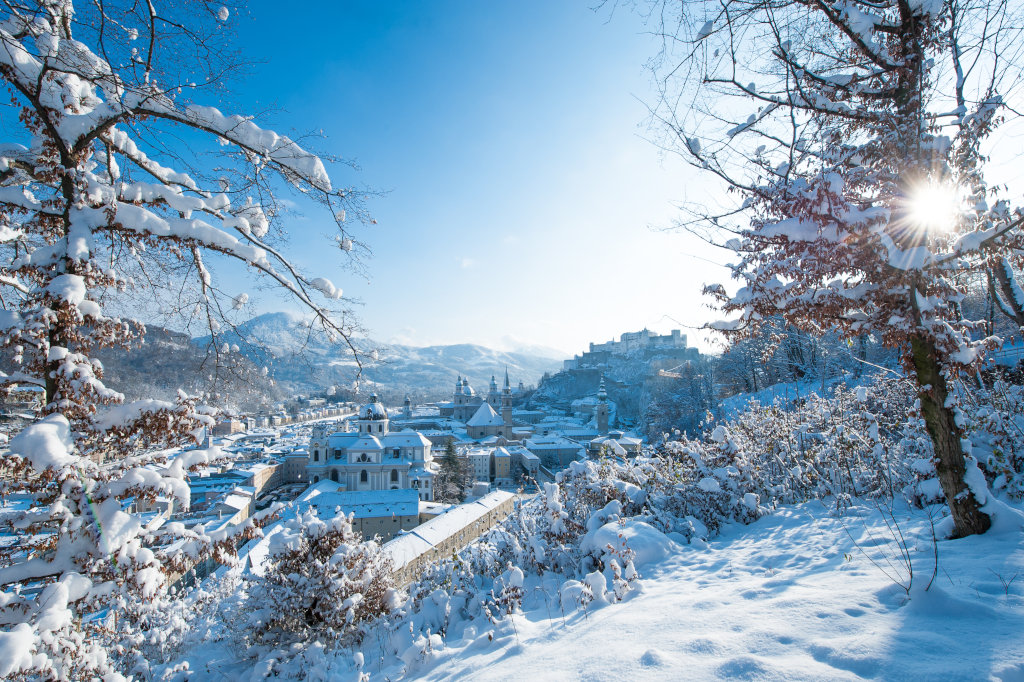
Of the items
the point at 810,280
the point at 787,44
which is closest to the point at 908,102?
the point at 787,44

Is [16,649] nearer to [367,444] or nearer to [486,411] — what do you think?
[367,444]

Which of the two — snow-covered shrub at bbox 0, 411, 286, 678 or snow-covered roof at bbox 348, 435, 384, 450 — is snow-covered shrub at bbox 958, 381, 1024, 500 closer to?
snow-covered shrub at bbox 0, 411, 286, 678

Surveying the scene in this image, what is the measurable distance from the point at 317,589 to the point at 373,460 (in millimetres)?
32900

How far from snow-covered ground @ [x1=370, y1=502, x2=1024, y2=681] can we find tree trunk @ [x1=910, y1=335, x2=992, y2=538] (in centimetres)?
18

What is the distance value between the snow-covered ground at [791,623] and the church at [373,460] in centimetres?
3199

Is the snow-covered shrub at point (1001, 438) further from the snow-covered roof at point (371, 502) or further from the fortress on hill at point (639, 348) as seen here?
the fortress on hill at point (639, 348)

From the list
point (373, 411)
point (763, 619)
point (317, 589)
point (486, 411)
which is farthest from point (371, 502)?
point (486, 411)

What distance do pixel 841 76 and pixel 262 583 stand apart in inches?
324

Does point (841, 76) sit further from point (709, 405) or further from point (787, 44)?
point (709, 405)

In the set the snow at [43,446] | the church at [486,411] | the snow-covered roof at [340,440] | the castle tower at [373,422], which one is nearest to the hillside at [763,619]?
the snow at [43,446]

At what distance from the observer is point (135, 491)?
2.62 meters

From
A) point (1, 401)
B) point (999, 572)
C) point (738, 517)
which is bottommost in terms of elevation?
point (738, 517)

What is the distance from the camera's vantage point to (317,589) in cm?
534

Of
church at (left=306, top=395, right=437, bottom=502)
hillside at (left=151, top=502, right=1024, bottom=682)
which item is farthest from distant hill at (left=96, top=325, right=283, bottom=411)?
church at (left=306, top=395, right=437, bottom=502)
